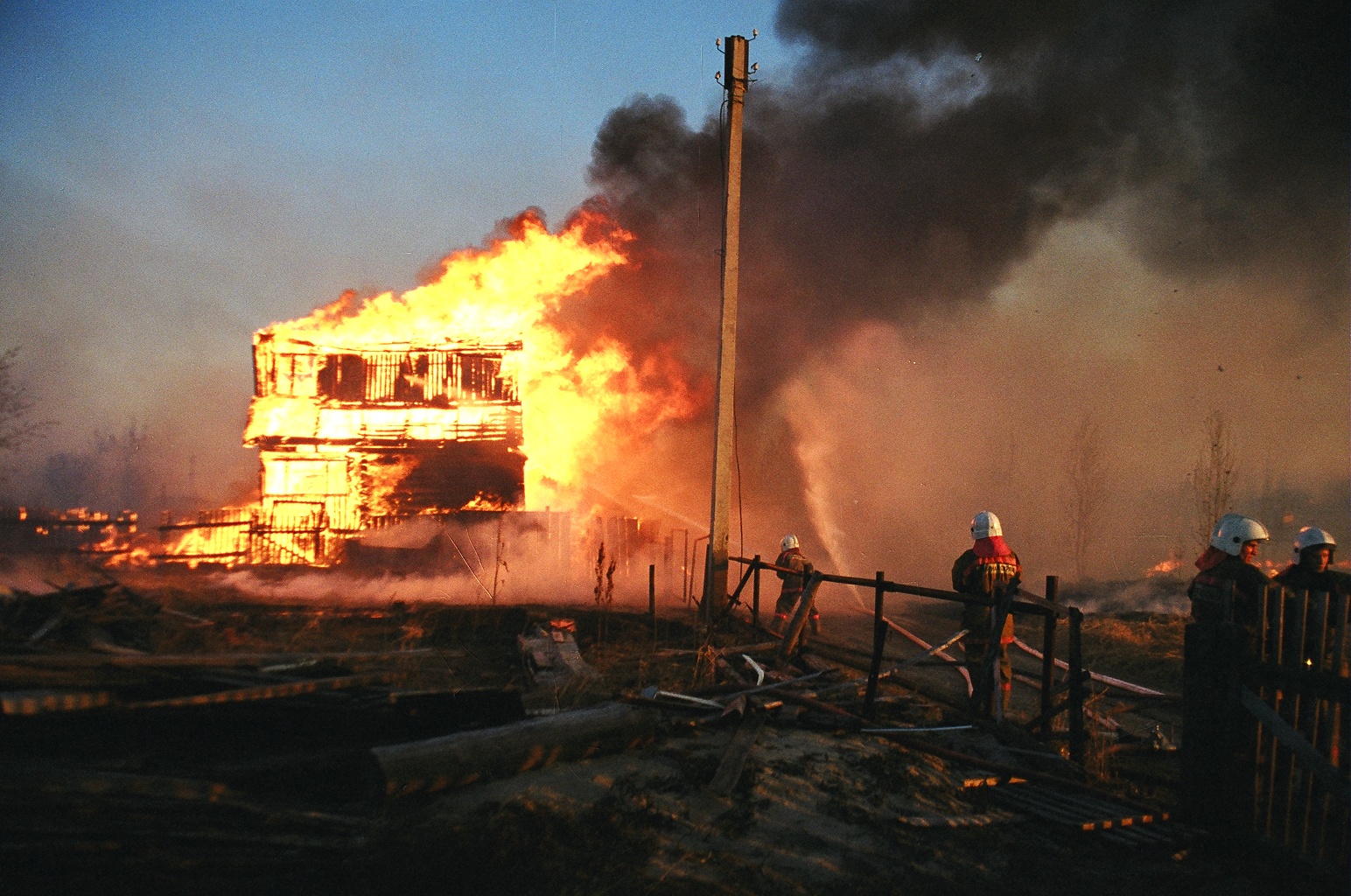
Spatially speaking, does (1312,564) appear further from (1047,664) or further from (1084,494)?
(1084,494)

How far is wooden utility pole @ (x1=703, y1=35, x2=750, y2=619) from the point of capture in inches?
477

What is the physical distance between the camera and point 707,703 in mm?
6234

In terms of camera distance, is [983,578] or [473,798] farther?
[983,578]

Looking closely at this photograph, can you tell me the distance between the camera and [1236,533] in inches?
247

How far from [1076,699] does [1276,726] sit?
4.94 ft

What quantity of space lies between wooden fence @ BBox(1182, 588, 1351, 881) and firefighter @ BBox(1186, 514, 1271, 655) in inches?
1.4

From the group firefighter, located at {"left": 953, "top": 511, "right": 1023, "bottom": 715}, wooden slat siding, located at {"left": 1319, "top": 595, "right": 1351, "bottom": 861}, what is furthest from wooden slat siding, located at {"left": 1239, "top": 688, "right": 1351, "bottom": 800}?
firefighter, located at {"left": 953, "top": 511, "right": 1023, "bottom": 715}

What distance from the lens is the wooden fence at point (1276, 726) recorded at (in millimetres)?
4012

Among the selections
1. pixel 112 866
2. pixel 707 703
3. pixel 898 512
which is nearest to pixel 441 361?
pixel 707 703

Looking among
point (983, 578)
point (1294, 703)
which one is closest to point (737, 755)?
point (1294, 703)

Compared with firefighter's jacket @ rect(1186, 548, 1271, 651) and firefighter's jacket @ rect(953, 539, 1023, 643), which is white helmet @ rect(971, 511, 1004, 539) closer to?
firefighter's jacket @ rect(953, 539, 1023, 643)

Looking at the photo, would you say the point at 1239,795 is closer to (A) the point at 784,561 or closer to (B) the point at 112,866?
(B) the point at 112,866

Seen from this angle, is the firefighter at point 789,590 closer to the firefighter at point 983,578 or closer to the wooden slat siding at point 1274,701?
the firefighter at point 983,578

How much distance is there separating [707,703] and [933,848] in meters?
2.31
